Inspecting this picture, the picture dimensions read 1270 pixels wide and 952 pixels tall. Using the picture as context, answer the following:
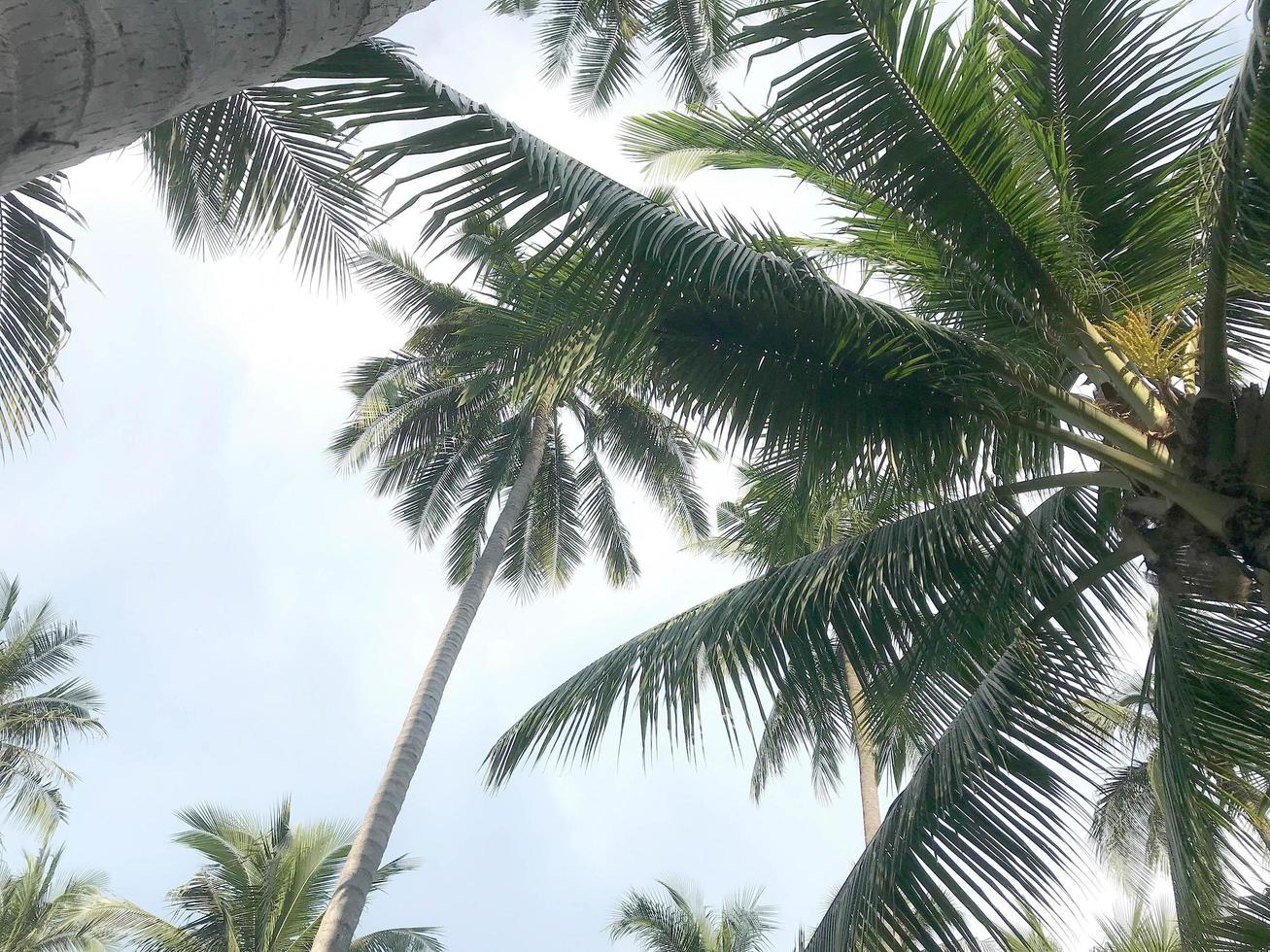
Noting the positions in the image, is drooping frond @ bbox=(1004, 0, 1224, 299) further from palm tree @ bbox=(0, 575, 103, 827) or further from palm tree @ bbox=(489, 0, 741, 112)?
palm tree @ bbox=(0, 575, 103, 827)

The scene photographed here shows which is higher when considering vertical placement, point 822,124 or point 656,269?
point 822,124

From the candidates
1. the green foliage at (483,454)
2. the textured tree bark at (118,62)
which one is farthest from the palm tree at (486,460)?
the textured tree bark at (118,62)

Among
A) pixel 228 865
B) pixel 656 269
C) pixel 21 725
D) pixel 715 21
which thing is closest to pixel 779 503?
pixel 656 269

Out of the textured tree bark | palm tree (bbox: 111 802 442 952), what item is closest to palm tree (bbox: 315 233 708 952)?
palm tree (bbox: 111 802 442 952)

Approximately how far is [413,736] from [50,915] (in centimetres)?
979

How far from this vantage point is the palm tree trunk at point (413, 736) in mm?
9023

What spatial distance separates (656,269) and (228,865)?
13.2 metres

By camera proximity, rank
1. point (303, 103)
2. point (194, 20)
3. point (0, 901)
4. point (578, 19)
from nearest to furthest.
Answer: point (194, 20) < point (303, 103) < point (578, 19) < point (0, 901)

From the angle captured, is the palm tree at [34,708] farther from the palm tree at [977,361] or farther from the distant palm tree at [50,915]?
the palm tree at [977,361]

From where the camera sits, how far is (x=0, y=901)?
15336 mm

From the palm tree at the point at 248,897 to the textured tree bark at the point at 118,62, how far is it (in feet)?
43.6

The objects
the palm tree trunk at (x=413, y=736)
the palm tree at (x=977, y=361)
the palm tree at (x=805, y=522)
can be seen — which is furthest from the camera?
the palm tree trunk at (x=413, y=736)

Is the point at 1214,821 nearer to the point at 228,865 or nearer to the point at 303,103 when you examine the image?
the point at 303,103

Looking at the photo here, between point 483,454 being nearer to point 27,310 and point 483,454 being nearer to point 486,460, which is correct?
point 486,460
